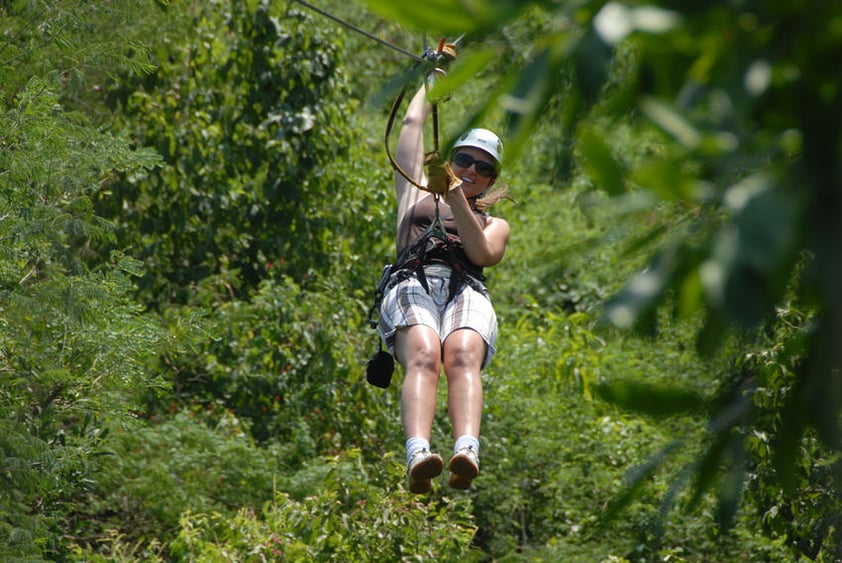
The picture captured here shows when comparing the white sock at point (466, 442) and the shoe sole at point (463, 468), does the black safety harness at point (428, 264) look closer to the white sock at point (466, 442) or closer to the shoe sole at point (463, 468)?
the white sock at point (466, 442)

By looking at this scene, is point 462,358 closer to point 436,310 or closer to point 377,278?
point 436,310

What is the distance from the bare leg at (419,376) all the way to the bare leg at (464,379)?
5 centimetres

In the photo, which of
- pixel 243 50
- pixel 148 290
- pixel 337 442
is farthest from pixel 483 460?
pixel 243 50

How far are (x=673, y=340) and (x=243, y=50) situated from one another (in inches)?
127

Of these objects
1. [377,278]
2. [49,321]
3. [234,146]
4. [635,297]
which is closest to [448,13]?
[635,297]

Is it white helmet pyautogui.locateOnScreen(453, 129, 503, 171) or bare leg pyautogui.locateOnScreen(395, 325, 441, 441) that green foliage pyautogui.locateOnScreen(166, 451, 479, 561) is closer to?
bare leg pyautogui.locateOnScreen(395, 325, 441, 441)

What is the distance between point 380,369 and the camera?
14.8 feet

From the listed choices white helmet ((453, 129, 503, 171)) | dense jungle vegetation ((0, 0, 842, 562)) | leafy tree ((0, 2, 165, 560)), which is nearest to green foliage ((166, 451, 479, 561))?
dense jungle vegetation ((0, 0, 842, 562))

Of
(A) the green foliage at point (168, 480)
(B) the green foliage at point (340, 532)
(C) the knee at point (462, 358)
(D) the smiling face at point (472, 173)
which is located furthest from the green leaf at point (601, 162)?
(A) the green foliage at point (168, 480)

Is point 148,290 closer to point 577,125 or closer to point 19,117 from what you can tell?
point 19,117

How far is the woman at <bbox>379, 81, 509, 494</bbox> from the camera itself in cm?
418

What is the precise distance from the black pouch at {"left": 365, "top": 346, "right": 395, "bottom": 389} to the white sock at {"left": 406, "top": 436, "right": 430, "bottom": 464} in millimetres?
431

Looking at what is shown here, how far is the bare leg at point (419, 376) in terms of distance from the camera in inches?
164

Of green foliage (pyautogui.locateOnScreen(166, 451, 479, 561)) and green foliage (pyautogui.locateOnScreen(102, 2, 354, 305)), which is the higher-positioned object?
green foliage (pyautogui.locateOnScreen(102, 2, 354, 305))
